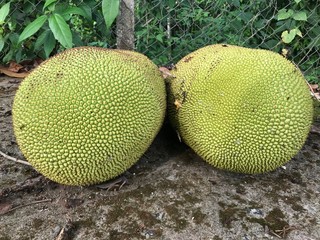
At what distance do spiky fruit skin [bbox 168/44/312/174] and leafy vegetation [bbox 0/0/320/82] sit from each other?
0.81 meters

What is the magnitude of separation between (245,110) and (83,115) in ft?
1.58

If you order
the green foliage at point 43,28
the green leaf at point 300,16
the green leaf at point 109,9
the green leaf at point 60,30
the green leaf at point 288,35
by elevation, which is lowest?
the green foliage at point 43,28

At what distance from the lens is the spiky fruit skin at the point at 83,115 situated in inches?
42.8

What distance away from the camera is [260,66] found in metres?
1.22

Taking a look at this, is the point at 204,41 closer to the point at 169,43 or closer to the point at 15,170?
the point at 169,43

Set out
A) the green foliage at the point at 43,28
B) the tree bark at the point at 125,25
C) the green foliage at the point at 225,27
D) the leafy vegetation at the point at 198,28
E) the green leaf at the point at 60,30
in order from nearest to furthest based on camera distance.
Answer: the green leaf at the point at 60,30 → the green foliage at the point at 43,28 → the tree bark at the point at 125,25 → the leafy vegetation at the point at 198,28 → the green foliage at the point at 225,27

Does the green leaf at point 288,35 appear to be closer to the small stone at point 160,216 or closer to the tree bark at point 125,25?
the tree bark at point 125,25

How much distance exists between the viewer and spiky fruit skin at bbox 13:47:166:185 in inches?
42.8

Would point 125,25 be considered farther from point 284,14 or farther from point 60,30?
point 284,14

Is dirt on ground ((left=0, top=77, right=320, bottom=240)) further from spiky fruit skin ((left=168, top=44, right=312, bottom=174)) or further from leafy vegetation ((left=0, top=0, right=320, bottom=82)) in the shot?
leafy vegetation ((left=0, top=0, right=320, bottom=82))

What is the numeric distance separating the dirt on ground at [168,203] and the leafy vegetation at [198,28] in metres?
0.75

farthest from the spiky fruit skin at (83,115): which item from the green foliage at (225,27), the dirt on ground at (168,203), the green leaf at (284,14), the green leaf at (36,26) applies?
the green leaf at (284,14)

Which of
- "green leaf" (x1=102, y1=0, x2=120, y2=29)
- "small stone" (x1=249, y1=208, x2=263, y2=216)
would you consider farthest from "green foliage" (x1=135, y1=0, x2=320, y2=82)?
"small stone" (x1=249, y1=208, x2=263, y2=216)

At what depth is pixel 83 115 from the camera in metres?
1.08
